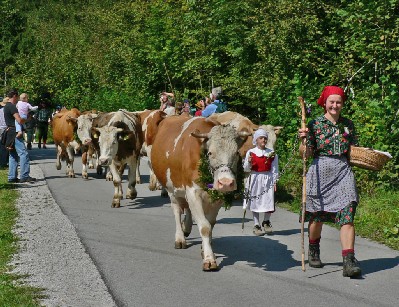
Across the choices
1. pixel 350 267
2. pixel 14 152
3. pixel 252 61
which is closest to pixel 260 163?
pixel 350 267

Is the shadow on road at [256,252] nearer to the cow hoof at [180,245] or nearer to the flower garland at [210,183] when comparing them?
the cow hoof at [180,245]

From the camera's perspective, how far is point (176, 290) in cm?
700

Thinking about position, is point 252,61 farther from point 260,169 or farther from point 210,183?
point 210,183

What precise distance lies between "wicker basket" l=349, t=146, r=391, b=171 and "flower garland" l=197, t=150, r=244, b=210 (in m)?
1.29

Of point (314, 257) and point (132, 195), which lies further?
point (132, 195)

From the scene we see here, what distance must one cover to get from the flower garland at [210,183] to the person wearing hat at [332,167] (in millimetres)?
789

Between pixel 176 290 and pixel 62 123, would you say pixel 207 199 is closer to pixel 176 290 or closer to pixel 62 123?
pixel 176 290

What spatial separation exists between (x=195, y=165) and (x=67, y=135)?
10.8 m

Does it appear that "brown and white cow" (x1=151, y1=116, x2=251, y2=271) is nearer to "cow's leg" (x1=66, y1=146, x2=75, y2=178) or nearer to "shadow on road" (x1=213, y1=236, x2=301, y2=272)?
"shadow on road" (x1=213, y1=236, x2=301, y2=272)

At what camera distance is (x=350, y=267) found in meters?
7.38

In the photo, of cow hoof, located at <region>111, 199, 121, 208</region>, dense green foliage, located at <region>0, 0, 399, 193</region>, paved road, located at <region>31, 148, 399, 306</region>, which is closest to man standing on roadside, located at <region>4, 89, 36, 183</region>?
cow hoof, located at <region>111, 199, 121, 208</region>

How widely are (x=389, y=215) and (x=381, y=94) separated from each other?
2.71 meters

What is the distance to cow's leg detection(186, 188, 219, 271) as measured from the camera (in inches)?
307

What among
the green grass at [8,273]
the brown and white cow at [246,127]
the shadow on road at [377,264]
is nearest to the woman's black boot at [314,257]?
the shadow on road at [377,264]
